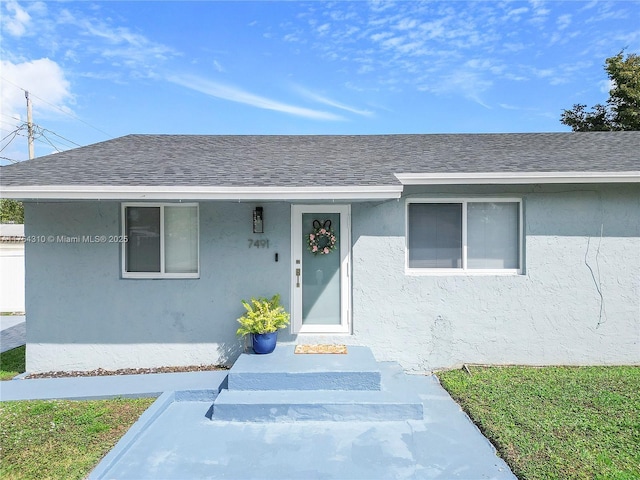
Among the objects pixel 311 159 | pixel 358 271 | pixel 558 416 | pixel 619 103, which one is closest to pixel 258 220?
pixel 311 159

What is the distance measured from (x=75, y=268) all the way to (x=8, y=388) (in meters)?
1.95

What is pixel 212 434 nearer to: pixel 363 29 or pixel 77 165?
pixel 77 165

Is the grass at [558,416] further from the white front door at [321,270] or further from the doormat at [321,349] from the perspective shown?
the white front door at [321,270]

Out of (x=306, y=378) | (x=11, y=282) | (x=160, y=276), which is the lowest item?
(x=306, y=378)

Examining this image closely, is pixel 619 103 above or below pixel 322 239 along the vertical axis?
above

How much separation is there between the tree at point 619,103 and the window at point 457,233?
16.6m

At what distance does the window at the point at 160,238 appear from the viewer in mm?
6309

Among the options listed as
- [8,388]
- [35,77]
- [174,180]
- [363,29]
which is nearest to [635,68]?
[363,29]

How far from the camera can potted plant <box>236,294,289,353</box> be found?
5.75 m

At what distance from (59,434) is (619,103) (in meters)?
24.1

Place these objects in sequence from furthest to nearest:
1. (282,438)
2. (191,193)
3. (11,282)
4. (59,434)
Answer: (11,282), (191,193), (282,438), (59,434)

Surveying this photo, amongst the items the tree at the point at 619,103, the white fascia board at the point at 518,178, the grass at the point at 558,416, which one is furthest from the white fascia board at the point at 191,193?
the tree at the point at 619,103

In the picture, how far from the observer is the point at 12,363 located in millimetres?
6859

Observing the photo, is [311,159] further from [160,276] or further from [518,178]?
[518,178]
